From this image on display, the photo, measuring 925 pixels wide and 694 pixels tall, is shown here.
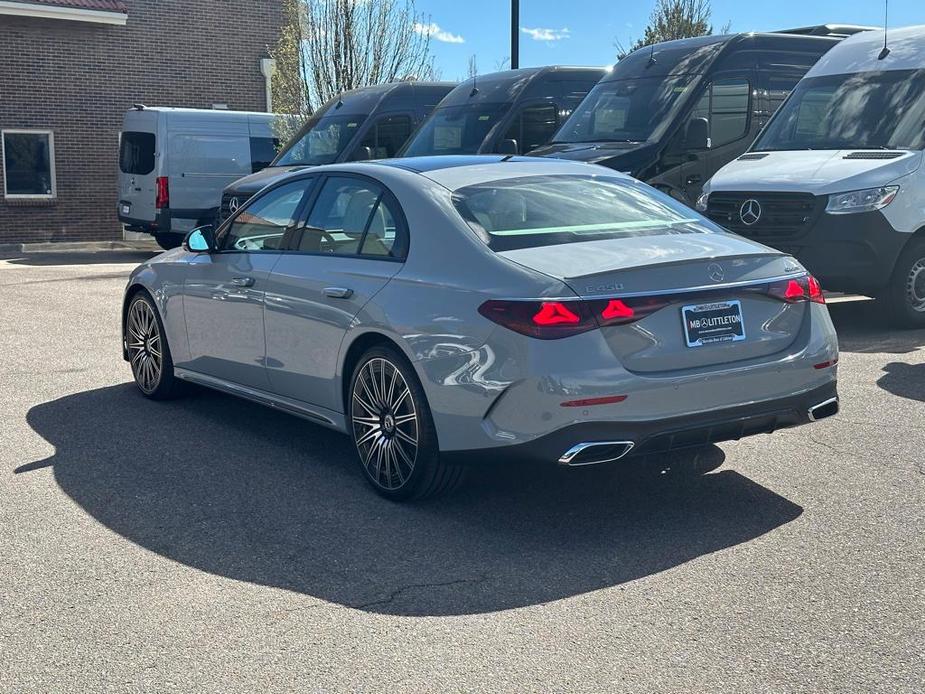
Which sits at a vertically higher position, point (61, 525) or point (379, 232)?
point (379, 232)

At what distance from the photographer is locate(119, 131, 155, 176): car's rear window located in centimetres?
2139

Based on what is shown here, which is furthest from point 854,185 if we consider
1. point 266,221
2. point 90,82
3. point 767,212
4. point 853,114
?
point 90,82

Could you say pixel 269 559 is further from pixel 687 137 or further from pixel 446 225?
pixel 687 137

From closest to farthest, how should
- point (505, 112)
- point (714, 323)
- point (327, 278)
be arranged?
point (714, 323)
point (327, 278)
point (505, 112)

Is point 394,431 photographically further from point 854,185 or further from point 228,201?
point 228,201

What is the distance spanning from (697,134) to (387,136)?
611cm

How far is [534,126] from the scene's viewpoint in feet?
52.7

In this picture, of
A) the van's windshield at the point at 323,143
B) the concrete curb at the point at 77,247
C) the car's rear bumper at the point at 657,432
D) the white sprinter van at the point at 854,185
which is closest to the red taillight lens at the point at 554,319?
the car's rear bumper at the point at 657,432

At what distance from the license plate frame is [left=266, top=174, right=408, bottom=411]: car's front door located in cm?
141

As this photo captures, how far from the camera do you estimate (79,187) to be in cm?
2747

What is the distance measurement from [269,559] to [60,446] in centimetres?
251

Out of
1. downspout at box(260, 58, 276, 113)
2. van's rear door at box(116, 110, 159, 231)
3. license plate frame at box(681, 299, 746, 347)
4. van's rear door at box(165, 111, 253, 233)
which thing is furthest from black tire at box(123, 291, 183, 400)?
downspout at box(260, 58, 276, 113)

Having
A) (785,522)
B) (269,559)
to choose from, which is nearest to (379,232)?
(269,559)

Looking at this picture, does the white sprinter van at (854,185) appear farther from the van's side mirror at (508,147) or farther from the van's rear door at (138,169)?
the van's rear door at (138,169)
